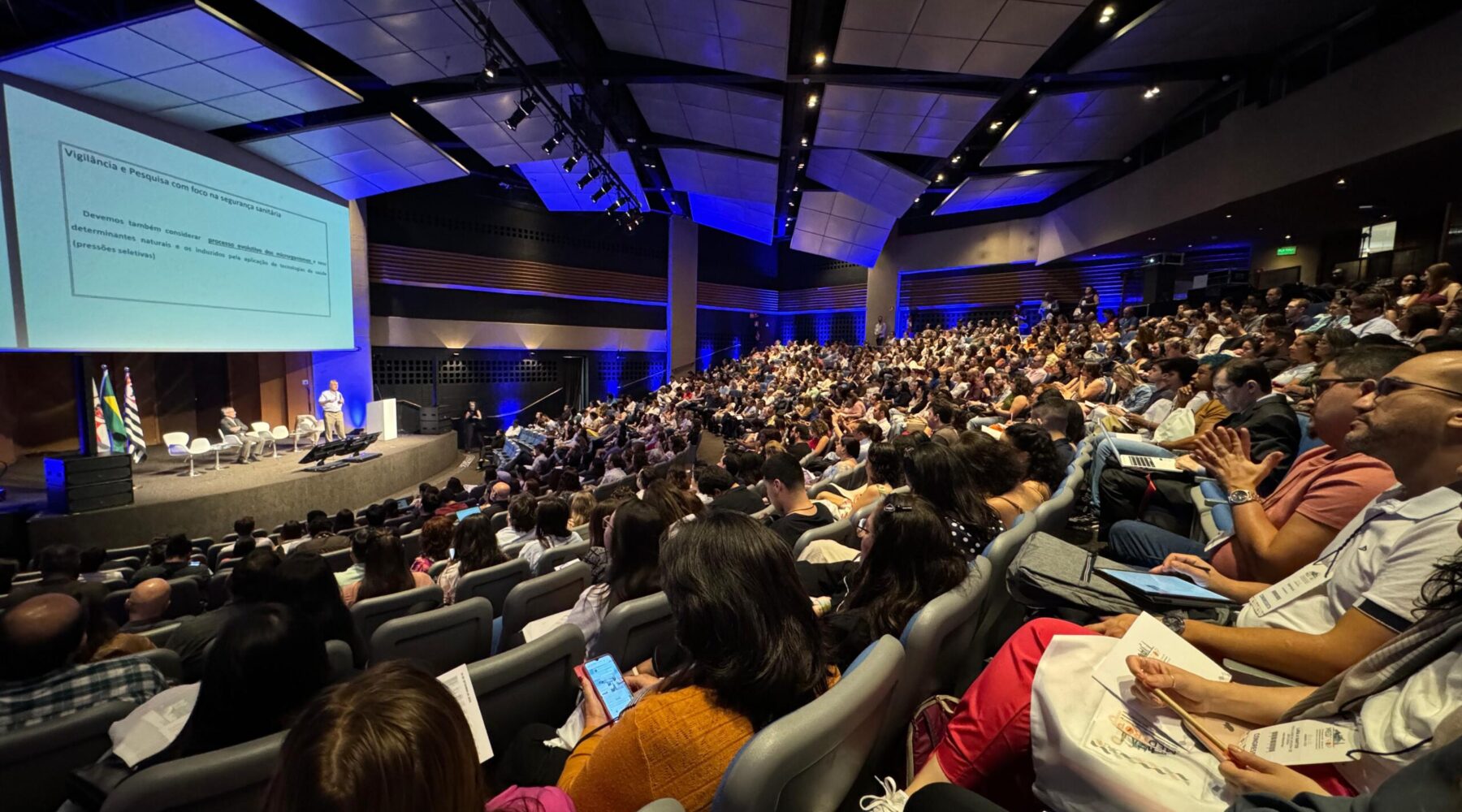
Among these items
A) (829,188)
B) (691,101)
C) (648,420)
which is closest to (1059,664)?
(691,101)

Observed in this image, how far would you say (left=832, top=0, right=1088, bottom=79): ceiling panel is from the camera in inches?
215

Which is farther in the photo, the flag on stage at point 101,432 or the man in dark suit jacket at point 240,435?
the man in dark suit jacket at point 240,435

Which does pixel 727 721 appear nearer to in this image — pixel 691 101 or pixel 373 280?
pixel 691 101

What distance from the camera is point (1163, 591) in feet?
5.00

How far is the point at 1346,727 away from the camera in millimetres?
928

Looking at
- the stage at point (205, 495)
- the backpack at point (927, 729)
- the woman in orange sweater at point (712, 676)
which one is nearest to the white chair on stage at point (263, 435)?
the stage at point (205, 495)

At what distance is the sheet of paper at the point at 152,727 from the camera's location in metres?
1.40

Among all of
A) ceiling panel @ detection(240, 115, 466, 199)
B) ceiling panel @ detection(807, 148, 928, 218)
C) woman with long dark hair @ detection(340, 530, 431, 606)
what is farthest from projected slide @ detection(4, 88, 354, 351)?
ceiling panel @ detection(807, 148, 928, 218)

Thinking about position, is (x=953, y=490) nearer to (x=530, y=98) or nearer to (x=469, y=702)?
(x=469, y=702)

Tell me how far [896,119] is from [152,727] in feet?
30.0

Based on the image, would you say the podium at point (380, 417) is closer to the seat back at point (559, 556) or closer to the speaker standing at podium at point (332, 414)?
the speaker standing at podium at point (332, 414)

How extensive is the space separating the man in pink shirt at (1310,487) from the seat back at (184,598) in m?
5.33

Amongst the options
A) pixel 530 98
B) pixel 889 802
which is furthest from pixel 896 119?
pixel 889 802

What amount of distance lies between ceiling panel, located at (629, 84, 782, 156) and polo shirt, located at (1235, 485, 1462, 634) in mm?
7787
